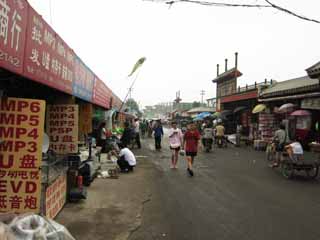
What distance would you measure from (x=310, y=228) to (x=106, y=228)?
11.2 feet

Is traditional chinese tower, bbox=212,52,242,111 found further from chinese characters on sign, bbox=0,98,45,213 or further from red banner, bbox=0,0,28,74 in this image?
red banner, bbox=0,0,28,74

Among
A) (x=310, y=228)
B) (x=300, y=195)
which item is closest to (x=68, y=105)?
(x=310, y=228)

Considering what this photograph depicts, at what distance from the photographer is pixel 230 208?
6.62 m

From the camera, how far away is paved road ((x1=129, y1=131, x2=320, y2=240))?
17.1ft

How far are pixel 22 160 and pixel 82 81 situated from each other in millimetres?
3577

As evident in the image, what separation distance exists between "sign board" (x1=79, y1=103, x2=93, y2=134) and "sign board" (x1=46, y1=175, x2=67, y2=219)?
2631mm

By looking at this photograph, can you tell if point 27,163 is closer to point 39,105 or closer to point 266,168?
point 39,105

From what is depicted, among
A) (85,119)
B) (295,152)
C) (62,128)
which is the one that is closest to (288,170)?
(295,152)

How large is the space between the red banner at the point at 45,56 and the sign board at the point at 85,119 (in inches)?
Answer: 127

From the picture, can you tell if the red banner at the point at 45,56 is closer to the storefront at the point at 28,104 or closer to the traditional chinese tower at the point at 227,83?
the storefront at the point at 28,104

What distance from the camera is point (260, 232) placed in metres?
5.22

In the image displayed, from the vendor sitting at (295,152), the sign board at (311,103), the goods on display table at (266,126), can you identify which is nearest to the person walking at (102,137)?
the vendor sitting at (295,152)

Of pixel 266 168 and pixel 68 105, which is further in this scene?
pixel 266 168

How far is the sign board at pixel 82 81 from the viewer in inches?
263
